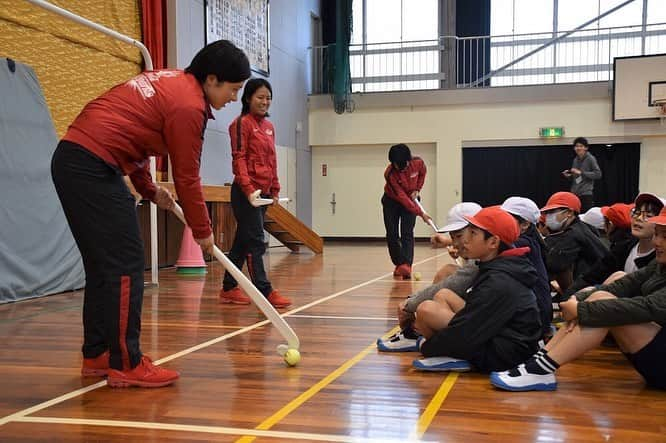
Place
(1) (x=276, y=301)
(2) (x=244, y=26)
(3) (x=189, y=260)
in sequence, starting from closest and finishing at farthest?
(1) (x=276, y=301)
(3) (x=189, y=260)
(2) (x=244, y=26)

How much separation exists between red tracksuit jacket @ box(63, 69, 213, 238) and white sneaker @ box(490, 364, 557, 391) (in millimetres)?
1215

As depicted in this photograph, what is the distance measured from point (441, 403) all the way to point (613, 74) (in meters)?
10.7

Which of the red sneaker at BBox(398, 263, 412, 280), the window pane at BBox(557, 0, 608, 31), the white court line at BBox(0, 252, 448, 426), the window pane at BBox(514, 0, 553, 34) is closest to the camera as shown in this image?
the white court line at BBox(0, 252, 448, 426)

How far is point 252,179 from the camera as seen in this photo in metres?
4.71

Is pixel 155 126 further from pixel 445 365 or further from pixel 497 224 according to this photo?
pixel 445 365

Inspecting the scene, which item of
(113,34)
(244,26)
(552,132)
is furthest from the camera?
(552,132)

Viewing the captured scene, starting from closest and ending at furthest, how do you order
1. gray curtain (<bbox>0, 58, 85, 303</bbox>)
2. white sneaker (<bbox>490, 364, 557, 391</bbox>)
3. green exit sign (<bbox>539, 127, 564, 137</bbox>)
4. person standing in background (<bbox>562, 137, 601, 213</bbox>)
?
1. white sneaker (<bbox>490, 364, 557, 391</bbox>)
2. gray curtain (<bbox>0, 58, 85, 303</bbox>)
3. person standing in background (<bbox>562, 137, 601, 213</bbox>)
4. green exit sign (<bbox>539, 127, 564, 137</bbox>)

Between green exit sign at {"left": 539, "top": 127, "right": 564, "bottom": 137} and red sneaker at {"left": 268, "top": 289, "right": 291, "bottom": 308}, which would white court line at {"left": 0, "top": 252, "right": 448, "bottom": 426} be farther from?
green exit sign at {"left": 539, "top": 127, "right": 564, "bottom": 137}

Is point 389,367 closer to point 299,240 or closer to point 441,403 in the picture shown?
point 441,403

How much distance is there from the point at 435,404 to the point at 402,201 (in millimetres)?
4215

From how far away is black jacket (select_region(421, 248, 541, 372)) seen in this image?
8.63ft

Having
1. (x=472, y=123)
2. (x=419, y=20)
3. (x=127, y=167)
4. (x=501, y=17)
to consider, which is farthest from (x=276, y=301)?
(x=419, y=20)

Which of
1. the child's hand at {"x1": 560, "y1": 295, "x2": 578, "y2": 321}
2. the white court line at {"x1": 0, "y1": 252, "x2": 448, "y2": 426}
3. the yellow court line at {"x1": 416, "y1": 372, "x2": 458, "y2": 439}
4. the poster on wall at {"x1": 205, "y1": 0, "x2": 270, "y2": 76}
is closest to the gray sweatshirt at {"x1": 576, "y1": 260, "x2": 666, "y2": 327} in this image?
the child's hand at {"x1": 560, "y1": 295, "x2": 578, "y2": 321}

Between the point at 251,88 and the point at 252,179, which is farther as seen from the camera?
the point at 252,179
